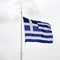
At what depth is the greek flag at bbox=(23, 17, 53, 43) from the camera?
86.6 metres

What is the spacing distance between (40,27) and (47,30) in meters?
1.52

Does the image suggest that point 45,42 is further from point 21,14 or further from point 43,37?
point 21,14

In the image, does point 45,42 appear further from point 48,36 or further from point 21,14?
point 21,14

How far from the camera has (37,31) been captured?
87.6m

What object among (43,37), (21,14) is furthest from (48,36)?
(21,14)

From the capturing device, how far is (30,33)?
86812 mm

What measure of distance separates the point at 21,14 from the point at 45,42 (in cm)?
706

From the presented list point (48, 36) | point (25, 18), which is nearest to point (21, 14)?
point (25, 18)

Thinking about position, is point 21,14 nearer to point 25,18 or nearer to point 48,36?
point 25,18

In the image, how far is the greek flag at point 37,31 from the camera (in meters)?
86.6

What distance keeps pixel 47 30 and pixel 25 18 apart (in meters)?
4.95

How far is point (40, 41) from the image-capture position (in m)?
87.4

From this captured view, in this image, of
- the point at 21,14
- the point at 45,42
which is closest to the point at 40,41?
the point at 45,42

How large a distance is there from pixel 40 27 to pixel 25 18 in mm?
3437
